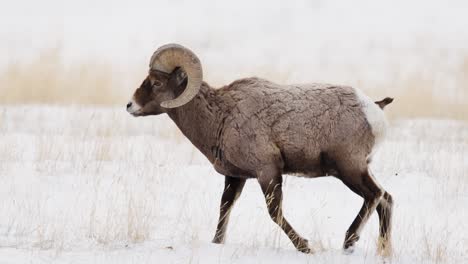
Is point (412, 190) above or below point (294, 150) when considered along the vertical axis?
below

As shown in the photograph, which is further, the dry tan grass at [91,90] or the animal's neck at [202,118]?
the dry tan grass at [91,90]

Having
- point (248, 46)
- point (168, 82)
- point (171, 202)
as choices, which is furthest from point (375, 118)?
point (248, 46)

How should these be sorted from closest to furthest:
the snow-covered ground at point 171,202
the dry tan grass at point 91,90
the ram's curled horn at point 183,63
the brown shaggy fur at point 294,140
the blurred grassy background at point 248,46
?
1. the snow-covered ground at point 171,202
2. the brown shaggy fur at point 294,140
3. the ram's curled horn at point 183,63
4. the dry tan grass at point 91,90
5. the blurred grassy background at point 248,46

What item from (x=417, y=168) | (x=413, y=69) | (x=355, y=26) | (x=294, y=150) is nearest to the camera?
(x=294, y=150)

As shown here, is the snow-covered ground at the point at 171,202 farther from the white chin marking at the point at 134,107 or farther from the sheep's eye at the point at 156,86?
the sheep's eye at the point at 156,86

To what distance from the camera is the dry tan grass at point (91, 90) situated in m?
16.3

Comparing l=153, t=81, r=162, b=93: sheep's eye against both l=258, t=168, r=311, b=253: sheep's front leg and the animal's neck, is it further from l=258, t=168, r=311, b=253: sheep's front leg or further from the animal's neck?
l=258, t=168, r=311, b=253: sheep's front leg

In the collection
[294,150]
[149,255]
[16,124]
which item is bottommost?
[16,124]

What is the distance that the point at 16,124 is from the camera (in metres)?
14.1

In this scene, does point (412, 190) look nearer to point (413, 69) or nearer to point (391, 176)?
point (391, 176)

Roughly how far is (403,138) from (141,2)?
17426 millimetres

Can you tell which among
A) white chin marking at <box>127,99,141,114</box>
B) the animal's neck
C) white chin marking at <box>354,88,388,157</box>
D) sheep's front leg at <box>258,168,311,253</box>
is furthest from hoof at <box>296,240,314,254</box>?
white chin marking at <box>127,99,141,114</box>

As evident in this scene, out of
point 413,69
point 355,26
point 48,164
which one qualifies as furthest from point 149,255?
point 355,26

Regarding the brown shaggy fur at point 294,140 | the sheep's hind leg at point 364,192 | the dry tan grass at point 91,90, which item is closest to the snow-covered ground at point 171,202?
the sheep's hind leg at point 364,192
